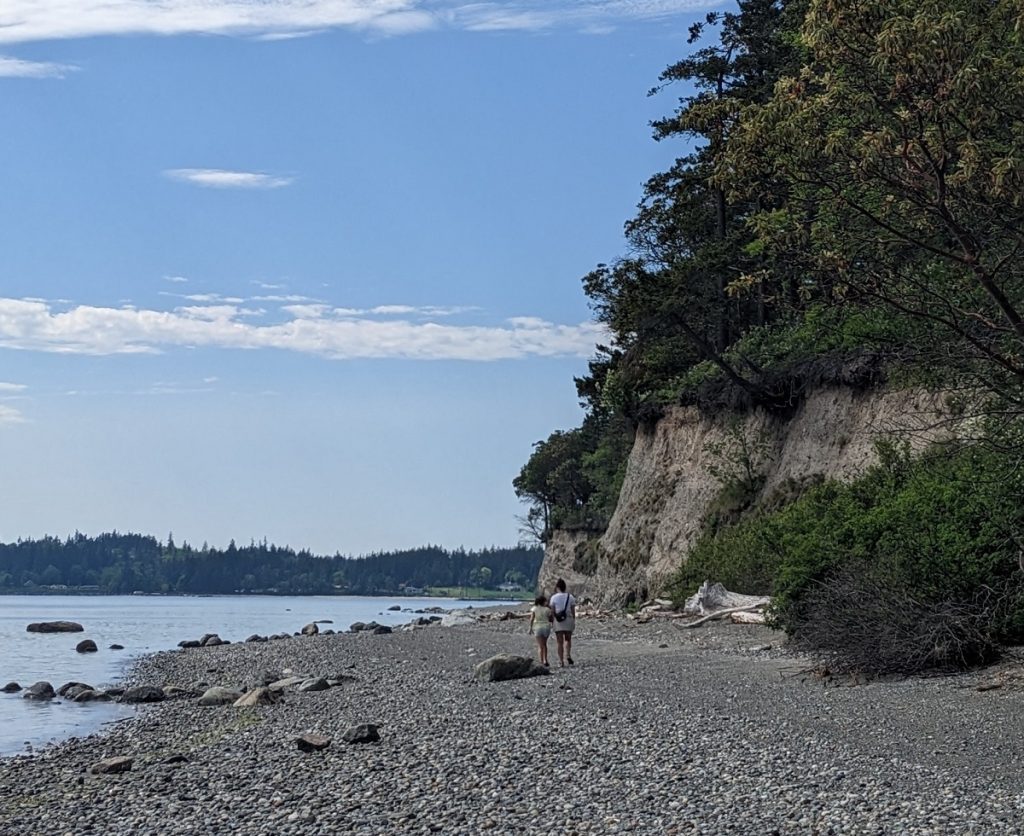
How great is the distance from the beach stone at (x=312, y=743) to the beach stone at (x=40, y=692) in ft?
53.4

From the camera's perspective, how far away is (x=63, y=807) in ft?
39.7

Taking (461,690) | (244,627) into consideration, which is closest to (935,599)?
(461,690)

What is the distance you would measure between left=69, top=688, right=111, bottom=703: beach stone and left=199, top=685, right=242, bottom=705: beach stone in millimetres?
4107

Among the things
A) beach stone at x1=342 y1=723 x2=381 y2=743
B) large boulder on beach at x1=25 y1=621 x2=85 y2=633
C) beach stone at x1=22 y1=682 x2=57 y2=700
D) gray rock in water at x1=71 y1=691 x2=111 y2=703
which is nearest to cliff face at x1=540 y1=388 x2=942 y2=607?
beach stone at x1=342 y1=723 x2=381 y2=743

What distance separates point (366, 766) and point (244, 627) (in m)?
66.3

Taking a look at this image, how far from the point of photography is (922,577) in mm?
16844

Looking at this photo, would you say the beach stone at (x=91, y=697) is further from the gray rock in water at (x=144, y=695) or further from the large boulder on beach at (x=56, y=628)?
Answer: the large boulder on beach at (x=56, y=628)

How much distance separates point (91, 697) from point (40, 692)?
1.80m

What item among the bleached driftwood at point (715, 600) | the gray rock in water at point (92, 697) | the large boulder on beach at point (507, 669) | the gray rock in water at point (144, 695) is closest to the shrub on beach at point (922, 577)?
the large boulder on beach at point (507, 669)

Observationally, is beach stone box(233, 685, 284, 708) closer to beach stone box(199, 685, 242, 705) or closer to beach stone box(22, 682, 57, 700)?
beach stone box(199, 685, 242, 705)

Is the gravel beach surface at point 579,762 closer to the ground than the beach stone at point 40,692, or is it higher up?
higher up

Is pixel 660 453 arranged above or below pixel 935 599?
above

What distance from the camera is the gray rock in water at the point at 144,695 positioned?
26.2 metres

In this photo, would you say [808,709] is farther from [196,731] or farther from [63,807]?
[196,731]
